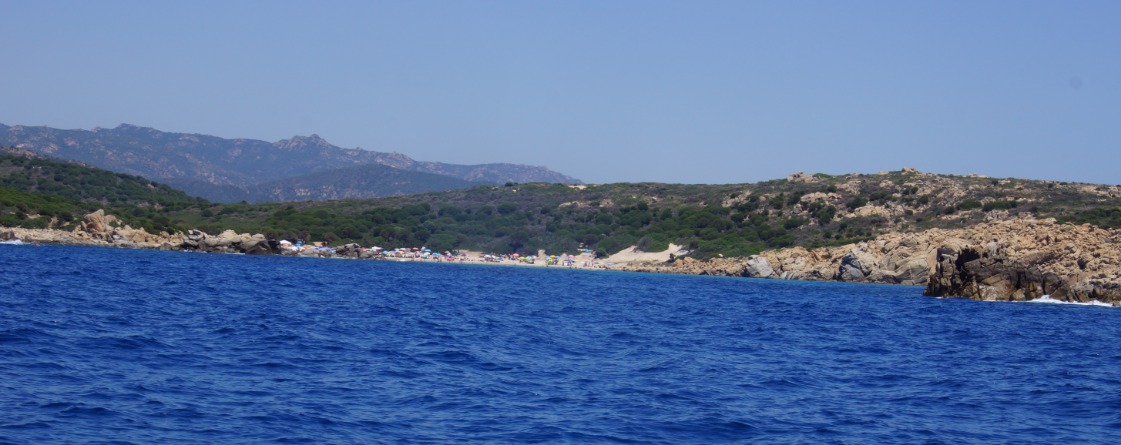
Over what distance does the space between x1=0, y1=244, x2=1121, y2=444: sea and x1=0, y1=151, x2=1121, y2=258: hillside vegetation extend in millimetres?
69501

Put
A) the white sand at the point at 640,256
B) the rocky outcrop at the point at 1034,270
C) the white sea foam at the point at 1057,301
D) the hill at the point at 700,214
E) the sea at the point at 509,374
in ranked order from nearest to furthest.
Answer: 1. the sea at the point at 509,374
2. the white sea foam at the point at 1057,301
3. the rocky outcrop at the point at 1034,270
4. the hill at the point at 700,214
5. the white sand at the point at 640,256

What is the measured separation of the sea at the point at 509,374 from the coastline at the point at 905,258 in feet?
74.4

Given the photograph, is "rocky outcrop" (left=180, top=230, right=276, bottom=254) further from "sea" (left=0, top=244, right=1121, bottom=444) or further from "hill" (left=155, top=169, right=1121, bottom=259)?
"sea" (left=0, top=244, right=1121, bottom=444)

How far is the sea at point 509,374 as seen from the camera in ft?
53.3

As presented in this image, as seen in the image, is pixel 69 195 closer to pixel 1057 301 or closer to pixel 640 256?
pixel 640 256

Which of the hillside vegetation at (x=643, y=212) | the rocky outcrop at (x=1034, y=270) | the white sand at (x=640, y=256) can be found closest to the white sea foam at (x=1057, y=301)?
the rocky outcrop at (x=1034, y=270)

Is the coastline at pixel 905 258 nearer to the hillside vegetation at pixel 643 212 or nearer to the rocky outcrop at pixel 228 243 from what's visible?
the rocky outcrop at pixel 228 243

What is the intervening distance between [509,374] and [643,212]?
4627 inches

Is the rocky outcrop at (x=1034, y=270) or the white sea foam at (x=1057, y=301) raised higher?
the rocky outcrop at (x=1034, y=270)

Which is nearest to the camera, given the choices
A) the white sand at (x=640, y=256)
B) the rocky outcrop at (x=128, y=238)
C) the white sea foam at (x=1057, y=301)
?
the white sea foam at (x=1057, y=301)

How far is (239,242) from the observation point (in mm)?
99500

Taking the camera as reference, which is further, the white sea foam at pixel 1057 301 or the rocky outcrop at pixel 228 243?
the rocky outcrop at pixel 228 243

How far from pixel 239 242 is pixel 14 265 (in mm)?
49636

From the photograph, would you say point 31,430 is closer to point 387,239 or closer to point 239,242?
point 239,242
